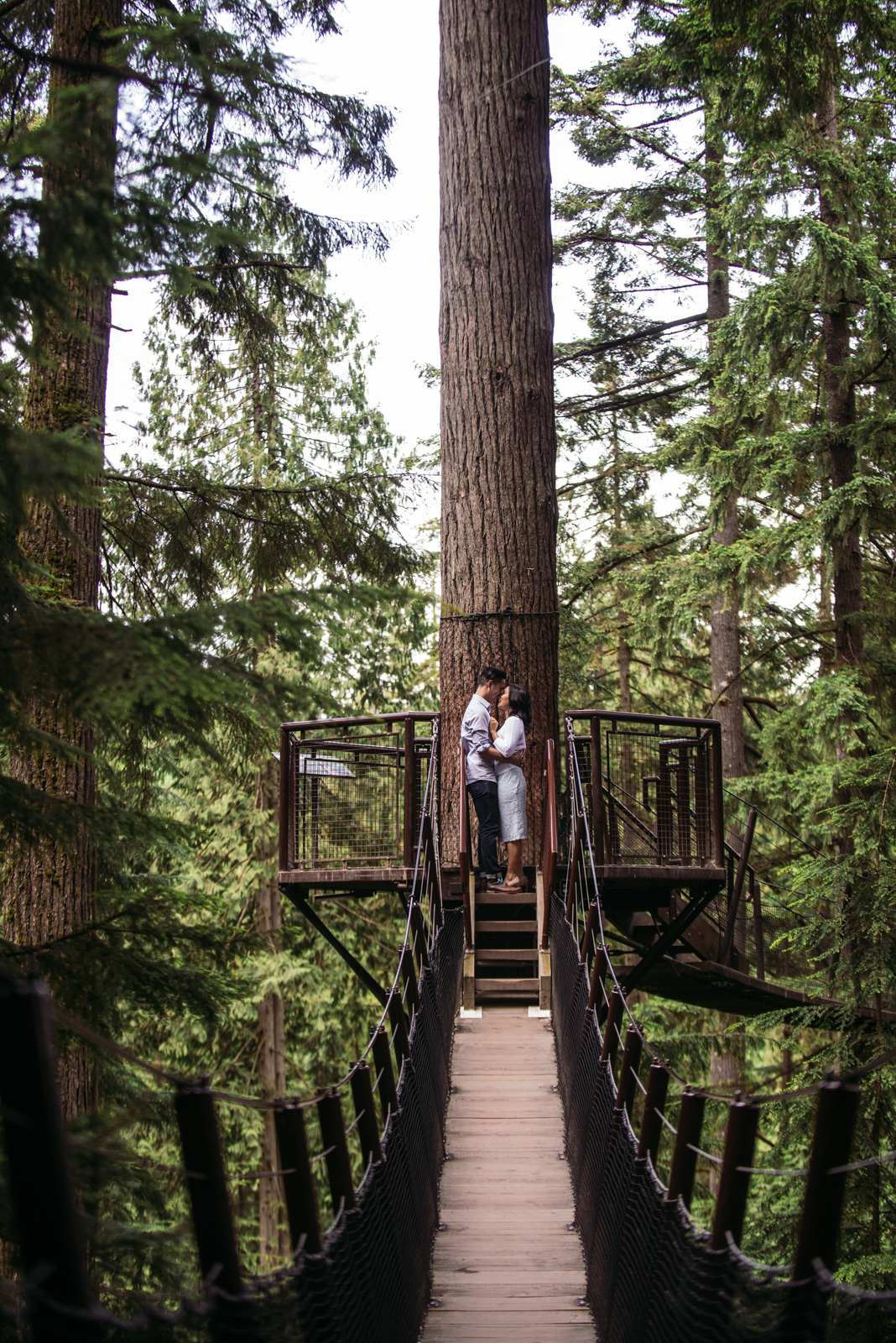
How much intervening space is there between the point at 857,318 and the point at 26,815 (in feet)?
29.8

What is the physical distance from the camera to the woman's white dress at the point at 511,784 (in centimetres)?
771

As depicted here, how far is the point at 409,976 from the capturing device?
4324 millimetres

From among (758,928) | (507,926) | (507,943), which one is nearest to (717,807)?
(507,926)

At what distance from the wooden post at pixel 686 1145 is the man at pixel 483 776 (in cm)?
497

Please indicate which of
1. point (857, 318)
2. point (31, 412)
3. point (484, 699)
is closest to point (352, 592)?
point (31, 412)

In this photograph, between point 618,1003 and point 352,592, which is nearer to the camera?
point 352,592

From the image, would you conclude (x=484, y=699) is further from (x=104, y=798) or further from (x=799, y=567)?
(x=799, y=567)

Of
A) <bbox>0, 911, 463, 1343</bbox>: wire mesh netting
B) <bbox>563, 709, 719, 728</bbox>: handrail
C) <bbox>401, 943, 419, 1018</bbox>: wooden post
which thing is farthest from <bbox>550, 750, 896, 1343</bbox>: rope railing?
<bbox>563, 709, 719, 728</bbox>: handrail

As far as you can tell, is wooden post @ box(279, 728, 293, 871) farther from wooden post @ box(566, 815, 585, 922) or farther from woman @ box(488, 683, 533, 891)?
wooden post @ box(566, 815, 585, 922)

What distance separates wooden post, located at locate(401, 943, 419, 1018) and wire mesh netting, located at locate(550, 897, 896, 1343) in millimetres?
699

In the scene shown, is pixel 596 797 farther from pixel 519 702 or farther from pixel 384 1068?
pixel 384 1068

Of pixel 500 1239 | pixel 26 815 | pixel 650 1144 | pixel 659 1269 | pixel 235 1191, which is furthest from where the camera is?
pixel 235 1191

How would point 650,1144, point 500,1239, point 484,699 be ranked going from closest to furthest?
point 650,1144
point 500,1239
point 484,699

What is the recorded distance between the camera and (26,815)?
3.36m
